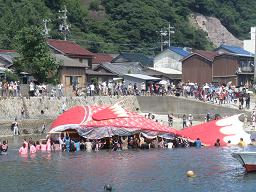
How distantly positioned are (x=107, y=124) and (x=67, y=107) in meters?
17.4

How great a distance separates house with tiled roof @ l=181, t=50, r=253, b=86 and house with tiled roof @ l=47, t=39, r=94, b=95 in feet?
42.4

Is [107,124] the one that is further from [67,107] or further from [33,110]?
[67,107]

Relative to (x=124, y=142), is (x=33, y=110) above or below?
above

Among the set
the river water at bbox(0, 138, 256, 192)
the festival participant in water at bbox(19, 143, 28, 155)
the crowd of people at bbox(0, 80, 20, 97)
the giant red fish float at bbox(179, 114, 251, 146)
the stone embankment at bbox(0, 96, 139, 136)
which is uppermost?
the crowd of people at bbox(0, 80, 20, 97)

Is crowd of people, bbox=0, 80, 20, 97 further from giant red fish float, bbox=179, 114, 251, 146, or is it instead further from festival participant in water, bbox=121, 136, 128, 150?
giant red fish float, bbox=179, 114, 251, 146

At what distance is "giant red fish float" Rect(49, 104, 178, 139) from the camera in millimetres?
47500

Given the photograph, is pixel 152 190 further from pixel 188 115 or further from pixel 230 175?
pixel 188 115

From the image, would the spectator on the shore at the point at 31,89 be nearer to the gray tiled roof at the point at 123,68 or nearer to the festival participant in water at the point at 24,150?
the festival participant in water at the point at 24,150

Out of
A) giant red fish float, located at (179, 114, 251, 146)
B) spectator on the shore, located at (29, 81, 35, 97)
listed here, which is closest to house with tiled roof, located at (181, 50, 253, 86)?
spectator on the shore, located at (29, 81, 35, 97)

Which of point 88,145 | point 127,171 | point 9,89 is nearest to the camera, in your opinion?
point 127,171

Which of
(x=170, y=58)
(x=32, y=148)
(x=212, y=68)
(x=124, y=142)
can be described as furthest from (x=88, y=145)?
(x=170, y=58)

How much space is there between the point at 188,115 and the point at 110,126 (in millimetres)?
21089

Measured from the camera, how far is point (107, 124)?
4738 centimetres

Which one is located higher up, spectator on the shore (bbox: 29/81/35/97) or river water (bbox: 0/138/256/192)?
spectator on the shore (bbox: 29/81/35/97)
